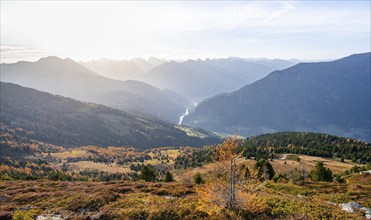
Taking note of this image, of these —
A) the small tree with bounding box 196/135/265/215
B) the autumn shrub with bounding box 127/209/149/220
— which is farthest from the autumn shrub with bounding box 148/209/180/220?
the small tree with bounding box 196/135/265/215

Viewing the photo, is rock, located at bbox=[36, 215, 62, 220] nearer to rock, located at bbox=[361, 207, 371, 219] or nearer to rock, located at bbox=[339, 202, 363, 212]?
rock, located at bbox=[339, 202, 363, 212]

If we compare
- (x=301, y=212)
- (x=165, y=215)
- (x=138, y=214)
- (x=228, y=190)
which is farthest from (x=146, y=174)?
(x=301, y=212)

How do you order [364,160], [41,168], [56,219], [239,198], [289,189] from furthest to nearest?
[41,168] → [364,160] → [289,189] → [56,219] → [239,198]

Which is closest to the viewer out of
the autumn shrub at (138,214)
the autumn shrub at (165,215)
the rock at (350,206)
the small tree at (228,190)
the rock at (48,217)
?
the small tree at (228,190)

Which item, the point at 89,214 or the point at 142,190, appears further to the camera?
the point at 142,190

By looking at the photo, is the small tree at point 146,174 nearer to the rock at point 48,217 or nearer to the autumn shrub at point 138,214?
the rock at point 48,217

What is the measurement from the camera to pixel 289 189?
4972 cm

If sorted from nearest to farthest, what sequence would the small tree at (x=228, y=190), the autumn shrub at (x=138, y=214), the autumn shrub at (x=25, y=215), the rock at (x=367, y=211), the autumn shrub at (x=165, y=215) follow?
the small tree at (x=228, y=190)
the autumn shrub at (x=165, y=215)
the autumn shrub at (x=138, y=214)
the autumn shrub at (x=25, y=215)
the rock at (x=367, y=211)

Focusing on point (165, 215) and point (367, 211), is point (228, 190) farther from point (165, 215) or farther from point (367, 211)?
point (367, 211)

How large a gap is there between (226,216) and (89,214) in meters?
16.4

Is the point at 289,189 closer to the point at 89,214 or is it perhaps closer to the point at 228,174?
the point at 228,174

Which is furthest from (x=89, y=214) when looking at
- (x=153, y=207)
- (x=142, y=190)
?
(x=142, y=190)

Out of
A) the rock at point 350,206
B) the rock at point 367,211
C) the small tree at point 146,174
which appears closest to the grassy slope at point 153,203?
the rock at point 367,211

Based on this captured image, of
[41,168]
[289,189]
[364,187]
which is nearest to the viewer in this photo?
[364,187]
